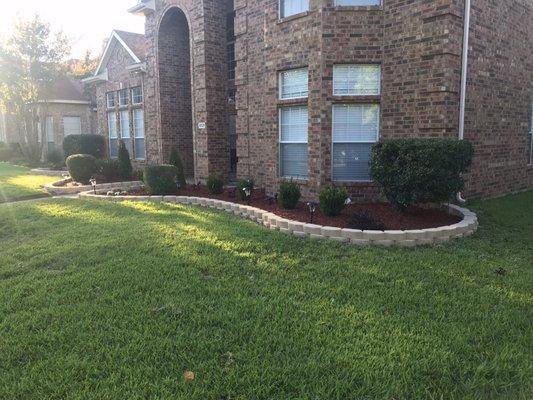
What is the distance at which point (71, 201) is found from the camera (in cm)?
Result: 1093

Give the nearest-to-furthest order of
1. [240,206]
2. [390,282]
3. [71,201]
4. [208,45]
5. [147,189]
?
[390,282]
[240,206]
[71,201]
[147,189]
[208,45]

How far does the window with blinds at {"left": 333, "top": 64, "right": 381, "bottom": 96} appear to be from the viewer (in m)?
8.83

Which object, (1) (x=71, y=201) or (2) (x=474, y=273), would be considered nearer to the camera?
(2) (x=474, y=273)

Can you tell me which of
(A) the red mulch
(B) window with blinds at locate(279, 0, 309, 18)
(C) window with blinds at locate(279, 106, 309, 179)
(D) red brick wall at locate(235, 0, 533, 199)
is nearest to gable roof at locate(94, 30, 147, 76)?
(D) red brick wall at locate(235, 0, 533, 199)

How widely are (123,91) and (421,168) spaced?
1494 cm

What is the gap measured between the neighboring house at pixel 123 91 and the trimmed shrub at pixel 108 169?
5.52ft

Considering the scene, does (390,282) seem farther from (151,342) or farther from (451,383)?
(151,342)

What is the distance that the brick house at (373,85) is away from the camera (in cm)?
823

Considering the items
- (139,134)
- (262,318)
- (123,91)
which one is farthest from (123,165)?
(262,318)

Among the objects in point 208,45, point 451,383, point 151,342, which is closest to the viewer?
point 451,383

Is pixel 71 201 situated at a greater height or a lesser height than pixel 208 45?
lesser

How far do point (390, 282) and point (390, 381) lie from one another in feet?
6.54

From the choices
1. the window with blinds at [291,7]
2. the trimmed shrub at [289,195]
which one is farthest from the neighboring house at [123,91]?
the trimmed shrub at [289,195]

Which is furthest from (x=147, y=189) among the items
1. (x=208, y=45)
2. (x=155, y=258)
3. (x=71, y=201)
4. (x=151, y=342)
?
(x=151, y=342)
